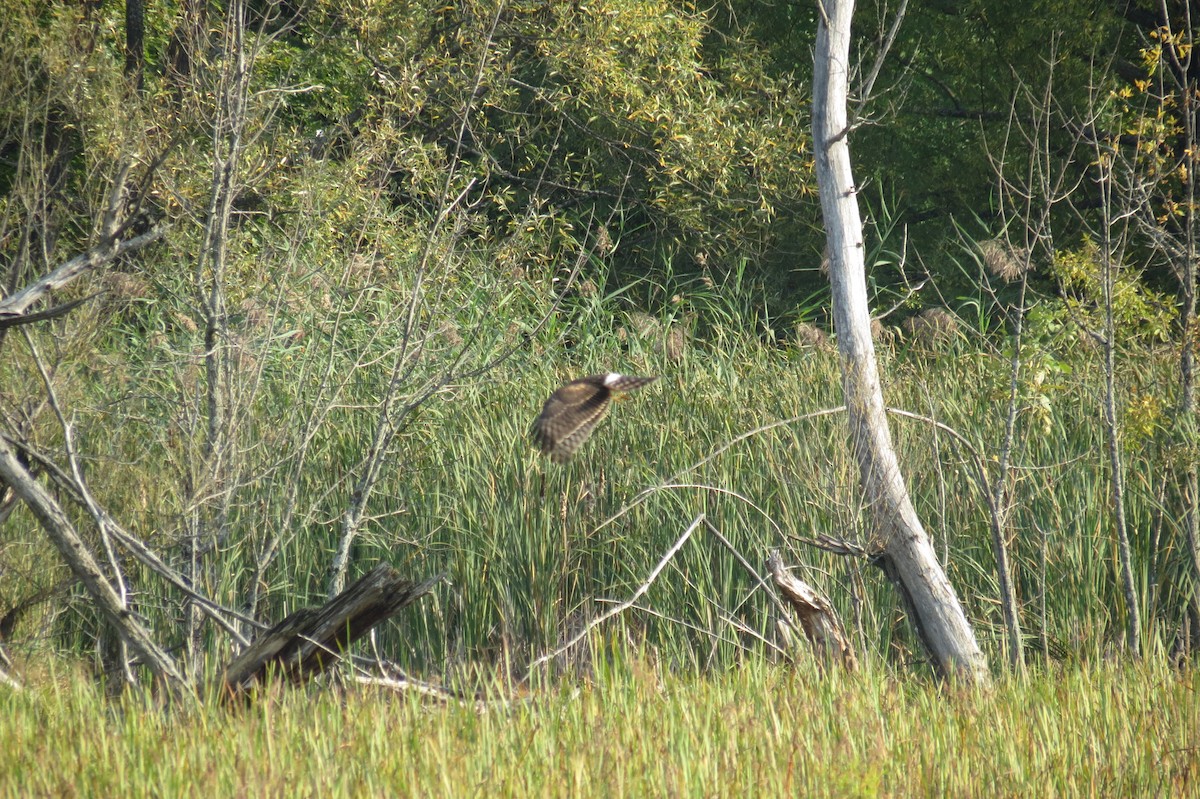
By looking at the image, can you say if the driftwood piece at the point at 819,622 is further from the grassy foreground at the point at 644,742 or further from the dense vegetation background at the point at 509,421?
the grassy foreground at the point at 644,742

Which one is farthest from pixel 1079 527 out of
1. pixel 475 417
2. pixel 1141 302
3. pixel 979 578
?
pixel 475 417

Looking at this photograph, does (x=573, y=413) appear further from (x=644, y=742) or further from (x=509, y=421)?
(x=509, y=421)

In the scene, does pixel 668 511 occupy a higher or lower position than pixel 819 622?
higher

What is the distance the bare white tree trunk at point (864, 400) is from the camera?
486cm

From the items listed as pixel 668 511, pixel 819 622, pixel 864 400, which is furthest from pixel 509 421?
pixel 819 622

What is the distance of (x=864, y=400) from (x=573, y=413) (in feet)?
4.76

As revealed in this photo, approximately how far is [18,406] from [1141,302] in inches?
196

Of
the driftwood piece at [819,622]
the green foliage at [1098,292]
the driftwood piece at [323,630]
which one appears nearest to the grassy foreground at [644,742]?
the driftwood piece at [323,630]

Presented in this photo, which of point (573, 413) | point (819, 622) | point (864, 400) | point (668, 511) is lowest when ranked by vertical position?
point (819, 622)

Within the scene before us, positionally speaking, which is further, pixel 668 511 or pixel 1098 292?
pixel 668 511

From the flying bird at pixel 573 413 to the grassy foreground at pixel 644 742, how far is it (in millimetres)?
837

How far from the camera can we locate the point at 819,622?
4766mm

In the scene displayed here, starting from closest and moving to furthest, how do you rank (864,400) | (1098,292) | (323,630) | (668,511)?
(323,630), (864,400), (1098,292), (668,511)

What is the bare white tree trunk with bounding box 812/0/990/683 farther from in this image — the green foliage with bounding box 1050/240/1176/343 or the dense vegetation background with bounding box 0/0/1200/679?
the green foliage with bounding box 1050/240/1176/343
